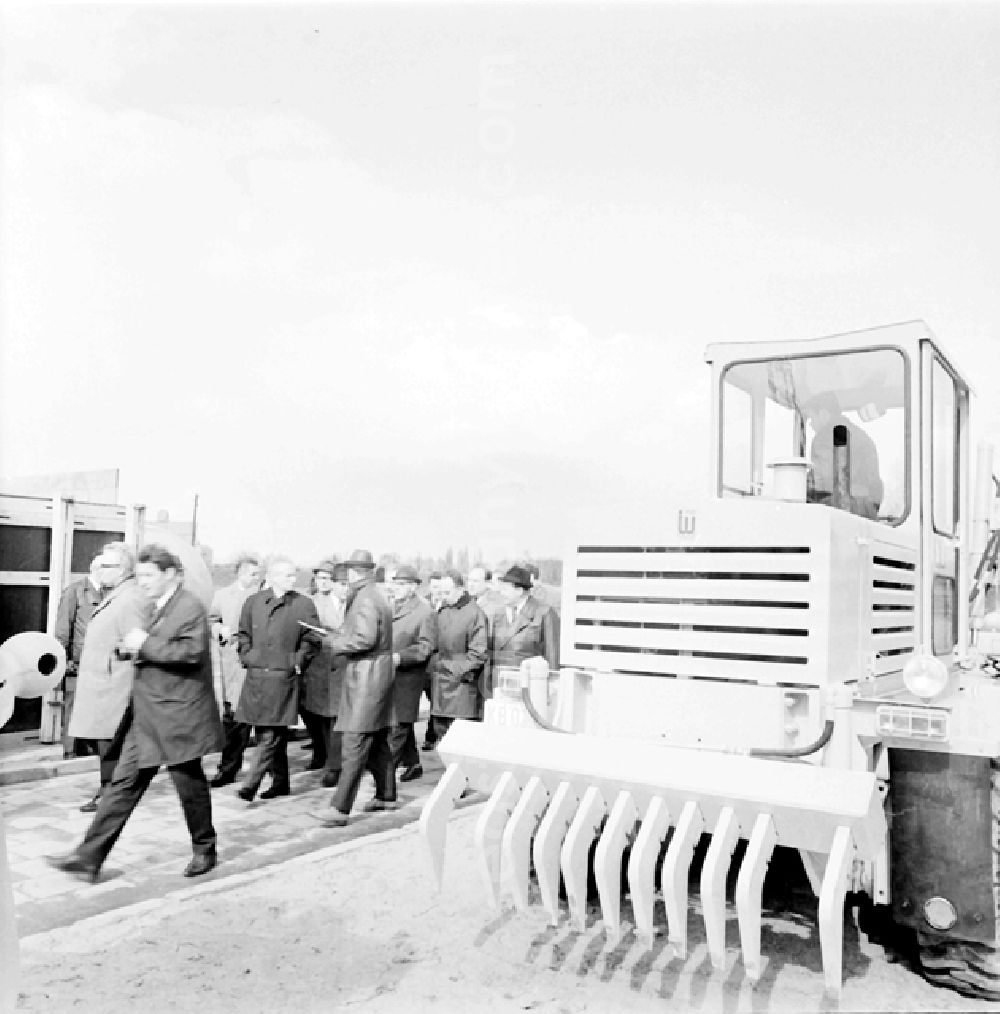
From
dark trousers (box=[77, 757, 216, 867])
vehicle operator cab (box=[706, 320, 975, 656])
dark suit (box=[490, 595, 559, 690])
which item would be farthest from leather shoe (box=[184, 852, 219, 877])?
vehicle operator cab (box=[706, 320, 975, 656])

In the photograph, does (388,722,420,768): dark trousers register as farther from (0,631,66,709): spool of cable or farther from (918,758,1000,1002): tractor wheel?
(918,758,1000,1002): tractor wheel

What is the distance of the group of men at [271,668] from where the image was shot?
3645mm

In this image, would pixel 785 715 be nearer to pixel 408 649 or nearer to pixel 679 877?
pixel 679 877

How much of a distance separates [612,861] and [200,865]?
81.0 inches

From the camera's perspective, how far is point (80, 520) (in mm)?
5887

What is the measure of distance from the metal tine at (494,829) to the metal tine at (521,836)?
4cm

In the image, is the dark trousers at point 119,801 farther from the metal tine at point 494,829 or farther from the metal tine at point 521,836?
the metal tine at point 521,836

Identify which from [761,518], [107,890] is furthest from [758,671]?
[107,890]

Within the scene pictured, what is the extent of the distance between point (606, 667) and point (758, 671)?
0.59 m

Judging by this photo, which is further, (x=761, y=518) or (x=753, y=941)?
(x=761, y=518)

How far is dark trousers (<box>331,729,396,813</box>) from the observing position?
459cm

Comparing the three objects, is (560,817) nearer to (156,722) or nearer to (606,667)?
(606,667)

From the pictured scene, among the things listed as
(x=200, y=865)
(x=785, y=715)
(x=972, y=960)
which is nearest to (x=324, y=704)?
(x=200, y=865)

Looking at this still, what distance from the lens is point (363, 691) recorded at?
4633 millimetres
